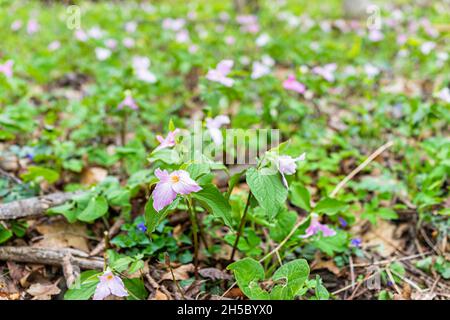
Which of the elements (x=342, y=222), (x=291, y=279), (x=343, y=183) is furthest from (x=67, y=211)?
(x=343, y=183)

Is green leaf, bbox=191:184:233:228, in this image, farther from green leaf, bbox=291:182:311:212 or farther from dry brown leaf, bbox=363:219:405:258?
dry brown leaf, bbox=363:219:405:258

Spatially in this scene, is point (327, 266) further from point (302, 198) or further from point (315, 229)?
point (302, 198)

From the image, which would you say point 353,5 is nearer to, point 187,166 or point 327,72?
point 327,72

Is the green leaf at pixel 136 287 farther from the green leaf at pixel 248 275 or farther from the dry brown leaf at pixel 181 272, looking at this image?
the green leaf at pixel 248 275

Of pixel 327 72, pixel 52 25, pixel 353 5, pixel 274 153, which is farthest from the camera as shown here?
pixel 353 5

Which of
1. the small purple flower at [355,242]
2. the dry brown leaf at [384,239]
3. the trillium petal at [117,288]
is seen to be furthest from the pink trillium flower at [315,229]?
the trillium petal at [117,288]
